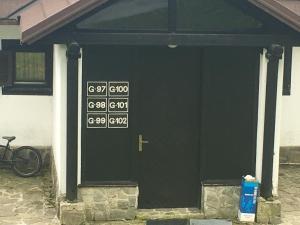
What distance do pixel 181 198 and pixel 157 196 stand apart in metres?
0.42

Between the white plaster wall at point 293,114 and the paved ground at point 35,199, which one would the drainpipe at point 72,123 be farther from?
the white plaster wall at point 293,114

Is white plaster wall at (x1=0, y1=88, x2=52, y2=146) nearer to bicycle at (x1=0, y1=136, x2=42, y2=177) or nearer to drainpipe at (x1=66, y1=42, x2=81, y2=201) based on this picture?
bicycle at (x1=0, y1=136, x2=42, y2=177)

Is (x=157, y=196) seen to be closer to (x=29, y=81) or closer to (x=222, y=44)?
(x=222, y=44)

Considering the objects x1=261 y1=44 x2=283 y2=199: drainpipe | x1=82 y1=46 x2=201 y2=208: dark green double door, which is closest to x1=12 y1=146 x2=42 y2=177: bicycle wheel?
x1=82 y1=46 x2=201 y2=208: dark green double door

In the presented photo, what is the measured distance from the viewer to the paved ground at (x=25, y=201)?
1002 cm

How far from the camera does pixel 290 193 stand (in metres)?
11.8

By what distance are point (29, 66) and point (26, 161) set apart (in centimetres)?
201

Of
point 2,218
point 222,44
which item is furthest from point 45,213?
point 222,44

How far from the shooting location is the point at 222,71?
33.0 ft

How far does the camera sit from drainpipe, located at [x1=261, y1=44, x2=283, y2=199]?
9766 mm

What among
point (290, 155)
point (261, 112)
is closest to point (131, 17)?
point (261, 112)

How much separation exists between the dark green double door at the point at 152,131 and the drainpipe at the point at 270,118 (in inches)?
43.9

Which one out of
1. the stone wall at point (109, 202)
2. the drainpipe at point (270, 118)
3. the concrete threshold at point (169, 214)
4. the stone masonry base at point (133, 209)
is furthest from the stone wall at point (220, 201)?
the stone wall at point (109, 202)

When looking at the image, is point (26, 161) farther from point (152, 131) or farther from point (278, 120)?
point (278, 120)
